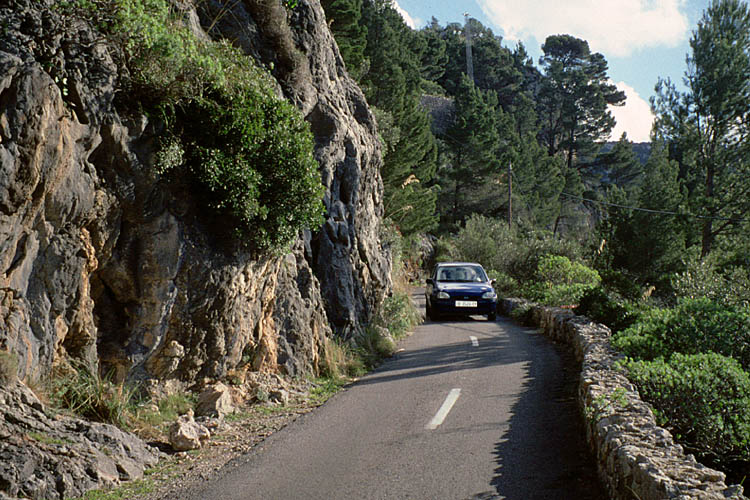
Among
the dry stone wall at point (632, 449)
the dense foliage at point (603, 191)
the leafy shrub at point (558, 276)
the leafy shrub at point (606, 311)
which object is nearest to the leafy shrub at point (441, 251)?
the dense foliage at point (603, 191)

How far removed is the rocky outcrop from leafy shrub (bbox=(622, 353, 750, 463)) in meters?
5.42

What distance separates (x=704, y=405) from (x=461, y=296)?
12894 millimetres

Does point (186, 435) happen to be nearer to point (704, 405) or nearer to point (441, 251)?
point (704, 405)

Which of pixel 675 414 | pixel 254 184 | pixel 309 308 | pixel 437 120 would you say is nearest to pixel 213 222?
pixel 254 184

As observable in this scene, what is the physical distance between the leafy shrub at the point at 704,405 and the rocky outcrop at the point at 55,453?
542cm

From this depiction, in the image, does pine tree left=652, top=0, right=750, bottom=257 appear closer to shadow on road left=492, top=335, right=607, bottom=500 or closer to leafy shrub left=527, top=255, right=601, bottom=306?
leafy shrub left=527, top=255, right=601, bottom=306

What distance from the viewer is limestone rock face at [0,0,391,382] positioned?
5.60 meters

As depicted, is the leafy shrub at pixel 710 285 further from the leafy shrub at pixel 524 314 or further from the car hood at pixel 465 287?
the car hood at pixel 465 287

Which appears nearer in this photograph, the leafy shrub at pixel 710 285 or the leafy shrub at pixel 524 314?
the leafy shrub at pixel 710 285

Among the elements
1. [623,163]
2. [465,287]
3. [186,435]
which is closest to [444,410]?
[186,435]

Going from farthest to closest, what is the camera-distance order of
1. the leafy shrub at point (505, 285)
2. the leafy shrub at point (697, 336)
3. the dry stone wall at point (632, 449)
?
the leafy shrub at point (505, 285) < the leafy shrub at point (697, 336) < the dry stone wall at point (632, 449)

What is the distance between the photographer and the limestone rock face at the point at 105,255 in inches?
221

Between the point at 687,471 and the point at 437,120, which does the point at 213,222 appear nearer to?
the point at 687,471

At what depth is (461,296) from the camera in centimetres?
1930
